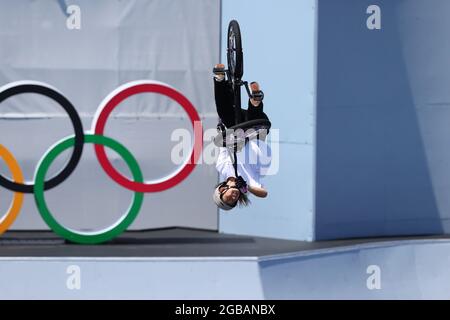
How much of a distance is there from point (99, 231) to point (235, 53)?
9.59 metres

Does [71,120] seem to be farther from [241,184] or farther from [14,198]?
[241,184]

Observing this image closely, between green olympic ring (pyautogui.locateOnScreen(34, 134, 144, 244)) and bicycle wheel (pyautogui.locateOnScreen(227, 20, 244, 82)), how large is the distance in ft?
28.8

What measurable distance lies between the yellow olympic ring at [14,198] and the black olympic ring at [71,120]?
0.35 ft

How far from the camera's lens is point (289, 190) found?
54.6 feet

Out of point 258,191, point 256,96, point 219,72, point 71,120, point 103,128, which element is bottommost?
point 258,191

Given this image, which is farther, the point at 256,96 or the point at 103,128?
the point at 103,128

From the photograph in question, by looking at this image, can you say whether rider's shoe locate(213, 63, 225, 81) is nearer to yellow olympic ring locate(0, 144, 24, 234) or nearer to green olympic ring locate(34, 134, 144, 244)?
green olympic ring locate(34, 134, 144, 244)

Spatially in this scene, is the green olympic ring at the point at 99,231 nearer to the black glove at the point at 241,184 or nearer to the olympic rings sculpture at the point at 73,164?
the olympic rings sculpture at the point at 73,164

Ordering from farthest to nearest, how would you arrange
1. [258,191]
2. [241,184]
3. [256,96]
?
[241,184] < [258,191] < [256,96]

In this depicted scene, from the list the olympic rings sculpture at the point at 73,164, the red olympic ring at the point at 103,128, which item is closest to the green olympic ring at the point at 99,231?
the olympic rings sculpture at the point at 73,164

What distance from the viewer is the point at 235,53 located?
7.04 metres

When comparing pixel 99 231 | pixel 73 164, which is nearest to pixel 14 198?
→ pixel 73 164

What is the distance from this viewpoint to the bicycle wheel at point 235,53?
6.97 meters

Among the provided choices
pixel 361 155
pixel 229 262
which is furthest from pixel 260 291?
pixel 361 155
